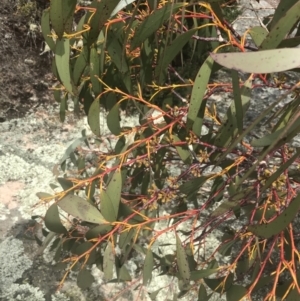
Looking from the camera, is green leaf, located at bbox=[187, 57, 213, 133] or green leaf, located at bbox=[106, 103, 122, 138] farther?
green leaf, located at bbox=[106, 103, 122, 138]

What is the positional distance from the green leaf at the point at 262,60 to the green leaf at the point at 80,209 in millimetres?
363

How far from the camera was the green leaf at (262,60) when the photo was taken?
464 mm

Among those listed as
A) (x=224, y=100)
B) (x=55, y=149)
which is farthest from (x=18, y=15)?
(x=224, y=100)

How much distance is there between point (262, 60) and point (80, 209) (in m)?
0.39

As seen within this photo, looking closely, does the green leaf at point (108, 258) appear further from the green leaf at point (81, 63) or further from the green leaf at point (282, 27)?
the green leaf at point (282, 27)

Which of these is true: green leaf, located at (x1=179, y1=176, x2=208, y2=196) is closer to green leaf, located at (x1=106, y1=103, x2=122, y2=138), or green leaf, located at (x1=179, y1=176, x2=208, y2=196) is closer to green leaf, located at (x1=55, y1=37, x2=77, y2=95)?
green leaf, located at (x1=106, y1=103, x2=122, y2=138)

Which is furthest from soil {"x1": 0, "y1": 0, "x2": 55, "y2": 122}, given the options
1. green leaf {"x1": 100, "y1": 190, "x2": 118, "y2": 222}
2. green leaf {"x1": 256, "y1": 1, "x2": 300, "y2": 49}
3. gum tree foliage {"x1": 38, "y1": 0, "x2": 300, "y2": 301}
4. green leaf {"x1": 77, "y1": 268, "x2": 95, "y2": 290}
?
green leaf {"x1": 256, "y1": 1, "x2": 300, "y2": 49}

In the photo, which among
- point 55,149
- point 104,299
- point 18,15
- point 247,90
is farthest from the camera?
point 18,15

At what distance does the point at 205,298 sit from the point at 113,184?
1.05 ft

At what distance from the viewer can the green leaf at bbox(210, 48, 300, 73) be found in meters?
0.46

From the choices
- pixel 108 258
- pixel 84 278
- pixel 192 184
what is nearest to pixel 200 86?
pixel 192 184

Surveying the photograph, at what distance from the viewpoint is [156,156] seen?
1002mm

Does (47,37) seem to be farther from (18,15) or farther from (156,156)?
(18,15)

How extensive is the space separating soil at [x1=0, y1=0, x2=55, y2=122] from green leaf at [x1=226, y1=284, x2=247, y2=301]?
100 centimetres
